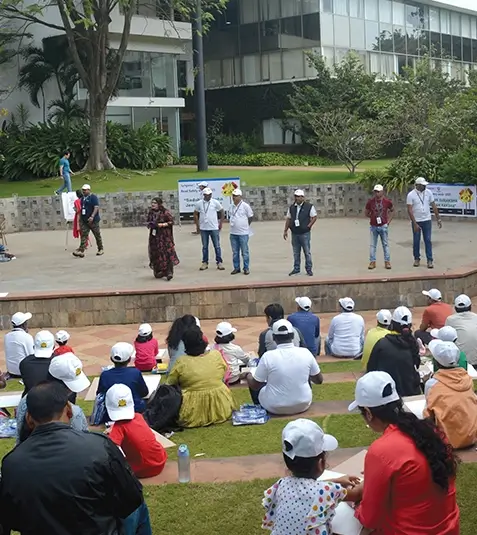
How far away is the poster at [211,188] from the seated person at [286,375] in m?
13.8

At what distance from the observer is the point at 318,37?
37.0 meters

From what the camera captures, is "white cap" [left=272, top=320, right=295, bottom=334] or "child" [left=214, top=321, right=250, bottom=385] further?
"child" [left=214, top=321, right=250, bottom=385]

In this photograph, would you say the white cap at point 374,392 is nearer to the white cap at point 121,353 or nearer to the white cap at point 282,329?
the white cap at point 282,329

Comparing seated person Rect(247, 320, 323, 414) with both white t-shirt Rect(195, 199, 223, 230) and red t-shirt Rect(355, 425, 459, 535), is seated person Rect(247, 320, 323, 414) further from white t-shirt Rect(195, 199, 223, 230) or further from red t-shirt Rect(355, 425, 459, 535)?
white t-shirt Rect(195, 199, 223, 230)

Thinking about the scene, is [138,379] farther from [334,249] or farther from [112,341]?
[334,249]

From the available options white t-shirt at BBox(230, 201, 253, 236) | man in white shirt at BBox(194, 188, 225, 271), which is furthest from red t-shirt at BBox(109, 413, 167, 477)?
man in white shirt at BBox(194, 188, 225, 271)

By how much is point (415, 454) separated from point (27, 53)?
32891mm

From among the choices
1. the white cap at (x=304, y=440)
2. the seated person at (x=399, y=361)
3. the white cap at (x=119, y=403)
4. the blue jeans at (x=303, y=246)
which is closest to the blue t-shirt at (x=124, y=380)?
the white cap at (x=119, y=403)

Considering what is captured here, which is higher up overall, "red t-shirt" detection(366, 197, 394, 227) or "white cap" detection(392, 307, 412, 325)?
"red t-shirt" detection(366, 197, 394, 227)

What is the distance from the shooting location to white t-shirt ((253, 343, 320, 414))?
6.82 m

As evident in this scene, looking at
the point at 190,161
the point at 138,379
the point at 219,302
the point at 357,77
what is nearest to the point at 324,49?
the point at 357,77

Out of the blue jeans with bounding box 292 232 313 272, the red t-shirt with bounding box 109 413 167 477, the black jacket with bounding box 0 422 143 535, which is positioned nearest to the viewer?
the black jacket with bounding box 0 422 143 535

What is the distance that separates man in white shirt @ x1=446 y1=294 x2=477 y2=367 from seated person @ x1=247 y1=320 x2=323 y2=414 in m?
2.23

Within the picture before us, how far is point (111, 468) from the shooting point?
3.19 m
